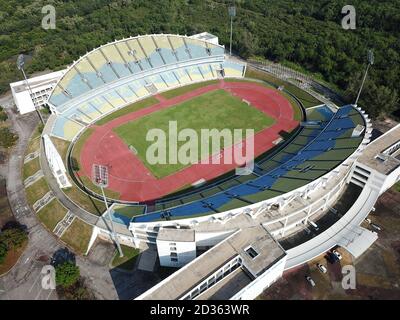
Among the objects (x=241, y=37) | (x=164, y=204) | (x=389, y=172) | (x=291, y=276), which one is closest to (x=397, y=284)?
(x=291, y=276)

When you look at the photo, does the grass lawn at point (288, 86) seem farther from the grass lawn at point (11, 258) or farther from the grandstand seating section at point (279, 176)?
the grass lawn at point (11, 258)

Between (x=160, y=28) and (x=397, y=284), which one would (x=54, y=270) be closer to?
(x=397, y=284)

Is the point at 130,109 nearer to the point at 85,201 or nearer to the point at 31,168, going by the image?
the point at 31,168

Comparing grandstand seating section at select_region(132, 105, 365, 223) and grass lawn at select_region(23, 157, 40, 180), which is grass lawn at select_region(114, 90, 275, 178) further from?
grass lawn at select_region(23, 157, 40, 180)

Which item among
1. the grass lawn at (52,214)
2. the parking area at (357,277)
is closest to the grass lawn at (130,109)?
the grass lawn at (52,214)

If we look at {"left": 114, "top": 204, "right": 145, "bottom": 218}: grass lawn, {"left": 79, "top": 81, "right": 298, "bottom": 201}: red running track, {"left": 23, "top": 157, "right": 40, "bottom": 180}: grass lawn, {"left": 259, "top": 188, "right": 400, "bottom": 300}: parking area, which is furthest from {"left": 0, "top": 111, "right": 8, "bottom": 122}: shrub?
{"left": 259, "top": 188, "right": 400, "bottom": 300}: parking area
